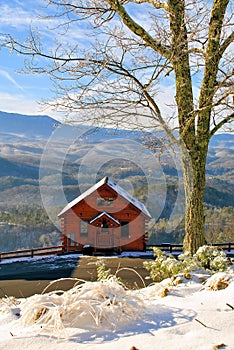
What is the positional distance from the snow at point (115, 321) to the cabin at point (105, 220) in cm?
1737

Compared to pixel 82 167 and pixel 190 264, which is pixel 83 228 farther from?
pixel 190 264

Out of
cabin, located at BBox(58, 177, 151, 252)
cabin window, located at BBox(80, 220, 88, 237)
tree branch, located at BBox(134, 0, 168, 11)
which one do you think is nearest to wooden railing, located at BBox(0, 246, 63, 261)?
cabin, located at BBox(58, 177, 151, 252)

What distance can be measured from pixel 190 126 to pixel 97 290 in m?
4.25

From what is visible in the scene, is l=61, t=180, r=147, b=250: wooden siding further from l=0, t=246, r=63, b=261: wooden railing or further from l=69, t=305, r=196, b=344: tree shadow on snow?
l=69, t=305, r=196, b=344: tree shadow on snow

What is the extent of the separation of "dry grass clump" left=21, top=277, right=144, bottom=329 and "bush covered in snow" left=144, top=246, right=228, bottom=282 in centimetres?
169

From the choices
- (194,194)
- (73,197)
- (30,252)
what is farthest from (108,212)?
(73,197)

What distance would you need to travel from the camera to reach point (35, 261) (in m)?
17.0

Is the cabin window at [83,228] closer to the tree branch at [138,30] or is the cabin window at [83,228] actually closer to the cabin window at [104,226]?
the cabin window at [104,226]

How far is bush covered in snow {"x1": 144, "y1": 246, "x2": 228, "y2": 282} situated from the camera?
4.27 metres

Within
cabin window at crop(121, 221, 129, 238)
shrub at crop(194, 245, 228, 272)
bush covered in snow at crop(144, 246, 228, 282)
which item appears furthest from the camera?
cabin window at crop(121, 221, 129, 238)

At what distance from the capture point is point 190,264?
4164 millimetres

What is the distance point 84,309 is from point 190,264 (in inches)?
82.0

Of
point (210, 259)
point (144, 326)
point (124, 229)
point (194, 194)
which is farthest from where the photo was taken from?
point (124, 229)

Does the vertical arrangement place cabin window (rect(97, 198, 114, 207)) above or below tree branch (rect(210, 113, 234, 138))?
below
